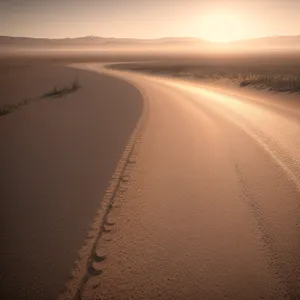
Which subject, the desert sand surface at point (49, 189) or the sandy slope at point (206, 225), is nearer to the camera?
the sandy slope at point (206, 225)

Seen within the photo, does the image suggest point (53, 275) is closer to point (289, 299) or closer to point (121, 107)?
point (289, 299)

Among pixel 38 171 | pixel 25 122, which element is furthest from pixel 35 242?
pixel 25 122

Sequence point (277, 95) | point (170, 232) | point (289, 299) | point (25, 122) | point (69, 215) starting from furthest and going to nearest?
point (277, 95)
point (25, 122)
point (69, 215)
point (170, 232)
point (289, 299)

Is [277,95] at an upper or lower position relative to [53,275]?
upper

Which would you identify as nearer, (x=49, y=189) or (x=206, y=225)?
(x=206, y=225)
